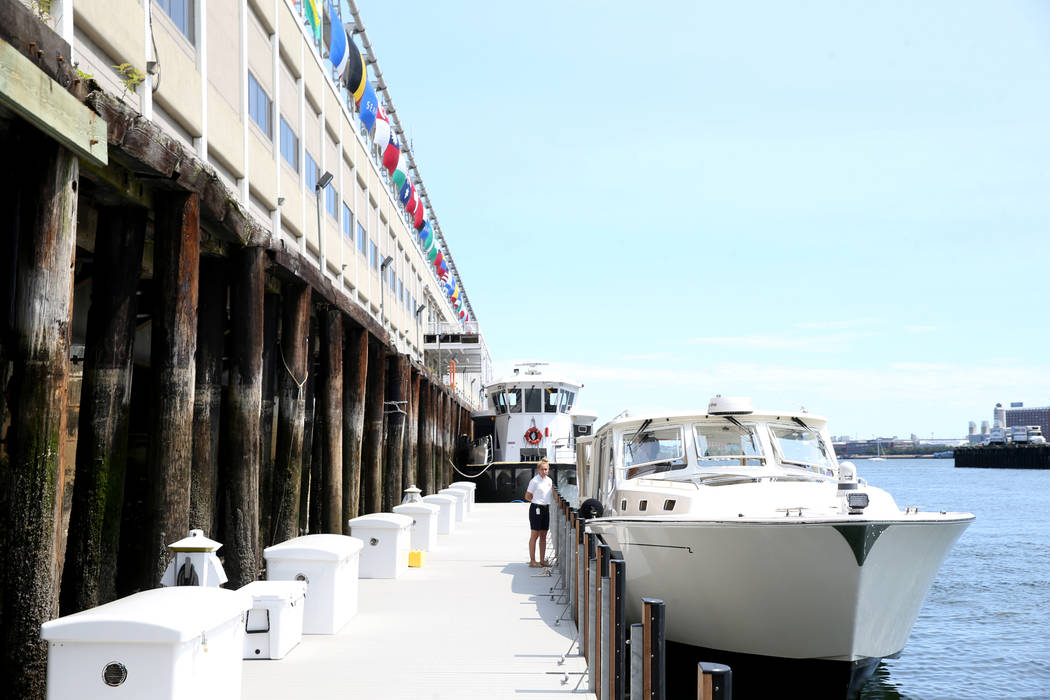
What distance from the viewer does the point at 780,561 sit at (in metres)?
9.45

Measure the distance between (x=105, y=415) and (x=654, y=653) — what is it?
5607 millimetres

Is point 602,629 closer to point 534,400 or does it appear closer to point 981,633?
point 981,633

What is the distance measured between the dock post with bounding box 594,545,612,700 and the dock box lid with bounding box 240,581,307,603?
9.48 feet

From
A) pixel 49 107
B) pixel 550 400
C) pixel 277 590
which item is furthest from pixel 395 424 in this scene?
pixel 550 400

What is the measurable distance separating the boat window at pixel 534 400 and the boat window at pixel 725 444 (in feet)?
99.1

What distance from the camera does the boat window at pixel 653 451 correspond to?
13.1m

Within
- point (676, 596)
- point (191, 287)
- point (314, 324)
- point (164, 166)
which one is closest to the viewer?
point (164, 166)

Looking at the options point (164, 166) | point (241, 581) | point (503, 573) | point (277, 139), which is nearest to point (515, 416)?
point (277, 139)

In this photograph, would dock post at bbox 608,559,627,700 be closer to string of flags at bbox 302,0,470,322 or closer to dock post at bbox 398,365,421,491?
string of flags at bbox 302,0,470,322

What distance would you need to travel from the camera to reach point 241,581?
10.9m

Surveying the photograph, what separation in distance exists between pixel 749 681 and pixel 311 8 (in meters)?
18.2

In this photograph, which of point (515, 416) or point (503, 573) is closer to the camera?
point (503, 573)

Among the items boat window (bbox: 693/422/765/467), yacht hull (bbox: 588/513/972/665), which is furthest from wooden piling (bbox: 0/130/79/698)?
boat window (bbox: 693/422/765/467)

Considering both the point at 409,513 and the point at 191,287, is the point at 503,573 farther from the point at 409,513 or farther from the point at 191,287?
the point at 191,287
